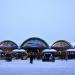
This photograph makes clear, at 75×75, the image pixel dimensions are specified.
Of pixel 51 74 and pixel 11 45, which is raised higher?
pixel 11 45

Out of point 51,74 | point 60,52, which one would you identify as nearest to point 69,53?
point 60,52

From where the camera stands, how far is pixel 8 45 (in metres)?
64.6

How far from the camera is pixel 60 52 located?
61.2m

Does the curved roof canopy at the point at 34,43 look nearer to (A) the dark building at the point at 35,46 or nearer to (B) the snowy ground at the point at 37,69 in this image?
(A) the dark building at the point at 35,46

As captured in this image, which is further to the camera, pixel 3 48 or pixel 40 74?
pixel 3 48

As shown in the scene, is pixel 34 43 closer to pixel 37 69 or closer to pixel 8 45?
pixel 8 45

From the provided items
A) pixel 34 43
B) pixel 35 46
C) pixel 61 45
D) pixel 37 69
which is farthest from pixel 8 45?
pixel 37 69

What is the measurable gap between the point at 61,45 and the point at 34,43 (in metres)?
6.09

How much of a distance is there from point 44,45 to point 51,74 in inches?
1754

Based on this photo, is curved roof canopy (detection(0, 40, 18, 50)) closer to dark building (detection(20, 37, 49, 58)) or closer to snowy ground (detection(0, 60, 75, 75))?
dark building (detection(20, 37, 49, 58))

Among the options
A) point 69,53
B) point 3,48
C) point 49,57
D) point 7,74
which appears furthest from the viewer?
point 3,48

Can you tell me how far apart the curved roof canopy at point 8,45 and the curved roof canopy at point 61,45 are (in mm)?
8457

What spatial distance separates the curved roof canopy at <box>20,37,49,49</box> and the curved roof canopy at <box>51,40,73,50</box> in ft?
6.03

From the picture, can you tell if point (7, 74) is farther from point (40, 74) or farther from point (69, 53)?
point (69, 53)
